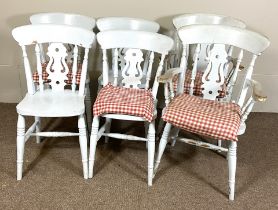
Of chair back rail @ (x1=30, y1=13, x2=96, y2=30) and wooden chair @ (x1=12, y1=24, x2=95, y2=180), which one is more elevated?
chair back rail @ (x1=30, y1=13, x2=96, y2=30)

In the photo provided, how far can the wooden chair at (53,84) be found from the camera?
1.87m

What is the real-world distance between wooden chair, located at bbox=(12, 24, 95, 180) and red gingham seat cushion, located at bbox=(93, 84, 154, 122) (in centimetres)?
12

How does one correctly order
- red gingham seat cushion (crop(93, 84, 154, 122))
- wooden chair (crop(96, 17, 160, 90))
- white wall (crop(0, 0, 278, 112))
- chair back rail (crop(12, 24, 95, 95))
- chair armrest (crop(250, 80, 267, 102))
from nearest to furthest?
chair armrest (crop(250, 80, 267, 102))
red gingham seat cushion (crop(93, 84, 154, 122))
chair back rail (crop(12, 24, 95, 95))
wooden chair (crop(96, 17, 160, 90))
white wall (crop(0, 0, 278, 112))

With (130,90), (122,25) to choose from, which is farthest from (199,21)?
(130,90)

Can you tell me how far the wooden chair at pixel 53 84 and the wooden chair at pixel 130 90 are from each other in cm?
9

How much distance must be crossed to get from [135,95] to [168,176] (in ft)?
1.79

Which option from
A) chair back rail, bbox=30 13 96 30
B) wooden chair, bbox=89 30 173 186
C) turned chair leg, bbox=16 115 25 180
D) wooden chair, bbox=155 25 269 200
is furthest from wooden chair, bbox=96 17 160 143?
turned chair leg, bbox=16 115 25 180

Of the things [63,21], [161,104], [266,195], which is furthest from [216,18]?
[266,195]

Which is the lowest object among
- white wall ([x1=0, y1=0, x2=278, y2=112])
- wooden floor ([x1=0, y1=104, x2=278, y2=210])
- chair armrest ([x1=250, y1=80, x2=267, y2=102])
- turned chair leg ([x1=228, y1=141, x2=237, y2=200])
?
wooden floor ([x1=0, y1=104, x2=278, y2=210])

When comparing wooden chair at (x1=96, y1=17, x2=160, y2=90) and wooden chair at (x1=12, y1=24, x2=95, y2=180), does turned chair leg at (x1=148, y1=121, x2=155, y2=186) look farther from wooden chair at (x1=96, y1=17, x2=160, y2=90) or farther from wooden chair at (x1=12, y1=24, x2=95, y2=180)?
wooden chair at (x1=96, y1=17, x2=160, y2=90)

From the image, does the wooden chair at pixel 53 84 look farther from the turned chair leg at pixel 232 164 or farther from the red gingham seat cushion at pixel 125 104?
the turned chair leg at pixel 232 164

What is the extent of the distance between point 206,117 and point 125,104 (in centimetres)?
44

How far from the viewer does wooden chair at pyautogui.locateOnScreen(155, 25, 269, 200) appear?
176 cm

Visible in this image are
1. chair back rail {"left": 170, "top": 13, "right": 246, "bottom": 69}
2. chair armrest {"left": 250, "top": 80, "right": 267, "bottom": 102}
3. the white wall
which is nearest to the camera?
chair armrest {"left": 250, "top": 80, "right": 267, "bottom": 102}
